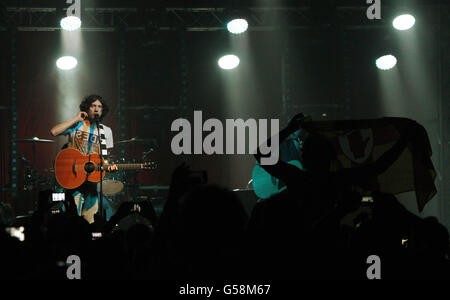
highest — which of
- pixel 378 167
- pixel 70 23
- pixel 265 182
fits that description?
pixel 70 23

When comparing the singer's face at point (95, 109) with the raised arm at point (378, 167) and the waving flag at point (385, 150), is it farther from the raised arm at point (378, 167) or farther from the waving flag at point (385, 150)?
the raised arm at point (378, 167)

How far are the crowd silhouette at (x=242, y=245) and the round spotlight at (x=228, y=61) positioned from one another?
7825 millimetres

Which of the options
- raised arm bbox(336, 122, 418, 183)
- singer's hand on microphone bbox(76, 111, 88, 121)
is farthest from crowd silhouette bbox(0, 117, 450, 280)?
singer's hand on microphone bbox(76, 111, 88, 121)

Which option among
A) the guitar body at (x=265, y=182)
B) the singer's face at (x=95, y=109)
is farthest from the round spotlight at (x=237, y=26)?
the guitar body at (x=265, y=182)

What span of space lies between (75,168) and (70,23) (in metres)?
3.50

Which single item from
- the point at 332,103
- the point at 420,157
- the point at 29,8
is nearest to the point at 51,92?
the point at 29,8

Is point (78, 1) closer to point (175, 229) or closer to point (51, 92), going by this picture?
point (51, 92)

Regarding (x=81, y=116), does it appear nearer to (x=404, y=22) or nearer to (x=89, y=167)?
(x=89, y=167)

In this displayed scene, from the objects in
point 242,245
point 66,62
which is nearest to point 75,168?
point 66,62

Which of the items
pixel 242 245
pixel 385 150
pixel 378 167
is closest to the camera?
pixel 242 245

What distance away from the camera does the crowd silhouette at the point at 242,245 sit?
61.2 inches

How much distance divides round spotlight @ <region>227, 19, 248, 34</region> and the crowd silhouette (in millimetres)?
7370

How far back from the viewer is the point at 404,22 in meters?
9.27

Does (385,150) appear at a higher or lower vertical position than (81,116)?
lower
